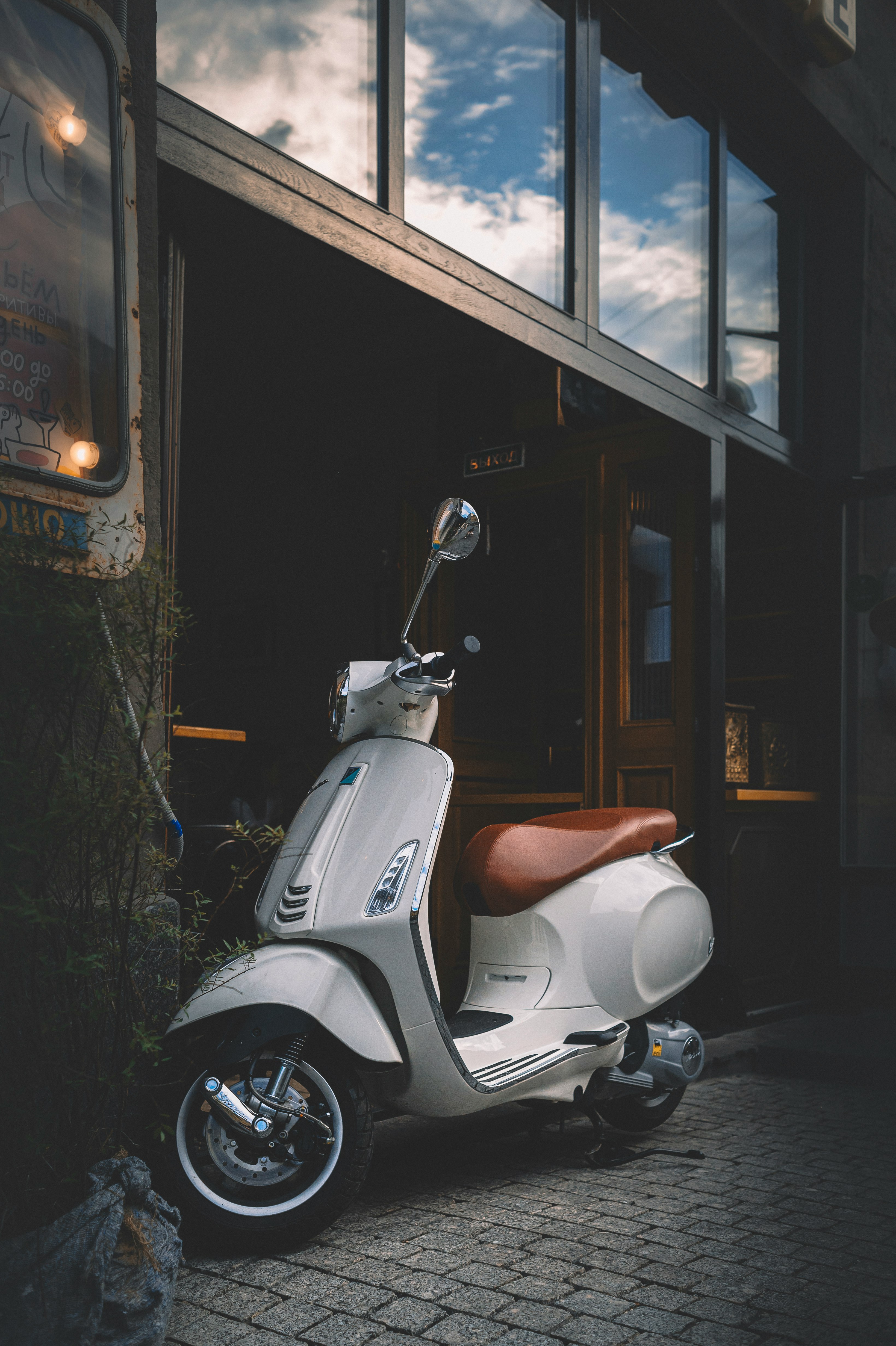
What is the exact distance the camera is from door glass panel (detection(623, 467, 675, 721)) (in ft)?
17.1

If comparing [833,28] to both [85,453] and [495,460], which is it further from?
[85,453]

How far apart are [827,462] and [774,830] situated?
77.8 inches

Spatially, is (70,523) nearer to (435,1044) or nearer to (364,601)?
(435,1044)

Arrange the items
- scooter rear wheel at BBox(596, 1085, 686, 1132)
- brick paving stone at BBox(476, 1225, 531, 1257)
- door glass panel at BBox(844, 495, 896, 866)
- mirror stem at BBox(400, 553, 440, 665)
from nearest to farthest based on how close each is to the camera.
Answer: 1. brick paving stone at BBox(476, 1225, 531, 1257)
2. mirror stem at BBox(400, 553, 440, 665)
3. scooter rear wheel at BBox(596, 1085, 686, 1132)
4. door glass panel at BBox(844, 495, 896, 866)

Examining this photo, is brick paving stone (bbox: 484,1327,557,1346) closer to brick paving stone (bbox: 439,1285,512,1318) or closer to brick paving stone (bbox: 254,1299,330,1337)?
brick paving stone (bbox: 439,1285,512,1318)

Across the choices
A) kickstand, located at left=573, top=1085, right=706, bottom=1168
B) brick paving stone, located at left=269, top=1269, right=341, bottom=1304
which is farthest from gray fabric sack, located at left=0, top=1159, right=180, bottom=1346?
kickstand, located at left=573, top=1085, right=706, bottom=1168

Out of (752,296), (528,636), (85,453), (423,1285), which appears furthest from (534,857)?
(752,296)

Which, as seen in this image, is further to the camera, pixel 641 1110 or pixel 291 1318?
pixel 641 1110

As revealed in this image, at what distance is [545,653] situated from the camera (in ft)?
20.4

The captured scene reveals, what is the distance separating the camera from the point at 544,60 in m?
4.48

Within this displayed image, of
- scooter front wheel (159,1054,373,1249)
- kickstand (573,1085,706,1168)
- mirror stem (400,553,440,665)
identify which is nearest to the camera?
scooter front wheel (159,1054,373,1249)

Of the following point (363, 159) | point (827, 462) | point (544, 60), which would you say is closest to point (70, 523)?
point (363, 159)

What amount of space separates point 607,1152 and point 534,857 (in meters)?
0.87

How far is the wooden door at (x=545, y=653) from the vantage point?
521 centimetres
